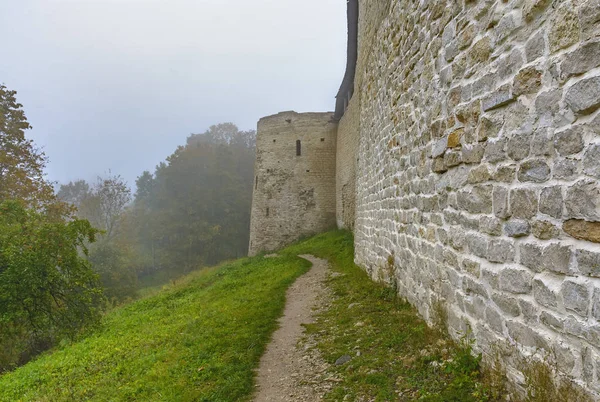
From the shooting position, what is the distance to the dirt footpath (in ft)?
11.6

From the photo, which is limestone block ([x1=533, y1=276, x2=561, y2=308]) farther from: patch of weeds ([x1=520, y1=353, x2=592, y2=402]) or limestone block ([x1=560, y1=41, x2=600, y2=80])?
limestone block ([x1=560, y1=41, x2=600, y2=80])

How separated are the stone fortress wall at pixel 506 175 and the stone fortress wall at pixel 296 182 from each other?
51.1 feet

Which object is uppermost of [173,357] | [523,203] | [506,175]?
[506,175]

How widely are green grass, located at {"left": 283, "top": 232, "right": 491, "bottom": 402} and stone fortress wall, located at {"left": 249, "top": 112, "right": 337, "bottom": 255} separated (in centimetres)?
1449

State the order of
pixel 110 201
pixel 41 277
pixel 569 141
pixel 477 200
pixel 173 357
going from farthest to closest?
pixel 110 201
pixel 41 277
pixel 173 357
pixel 477 200
pixel 569 141

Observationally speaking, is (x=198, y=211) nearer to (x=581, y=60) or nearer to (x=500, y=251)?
(x=500, y=251)

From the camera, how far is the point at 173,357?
5.18 metres

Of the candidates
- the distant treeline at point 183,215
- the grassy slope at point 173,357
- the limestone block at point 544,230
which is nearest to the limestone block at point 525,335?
the limestone block at point 544,230

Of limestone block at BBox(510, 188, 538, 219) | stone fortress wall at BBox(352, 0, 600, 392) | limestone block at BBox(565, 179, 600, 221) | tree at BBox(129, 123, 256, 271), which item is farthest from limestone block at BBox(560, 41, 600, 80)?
tree at BBox(129, 123, 256, 271)

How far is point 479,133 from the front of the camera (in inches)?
109

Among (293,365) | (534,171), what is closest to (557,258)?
(534,171)

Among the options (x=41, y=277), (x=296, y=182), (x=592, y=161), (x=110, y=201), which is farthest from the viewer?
(x=110, y=201)

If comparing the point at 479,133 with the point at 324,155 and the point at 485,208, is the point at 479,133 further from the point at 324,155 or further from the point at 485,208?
the point at 324,155

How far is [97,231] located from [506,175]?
8732mm
